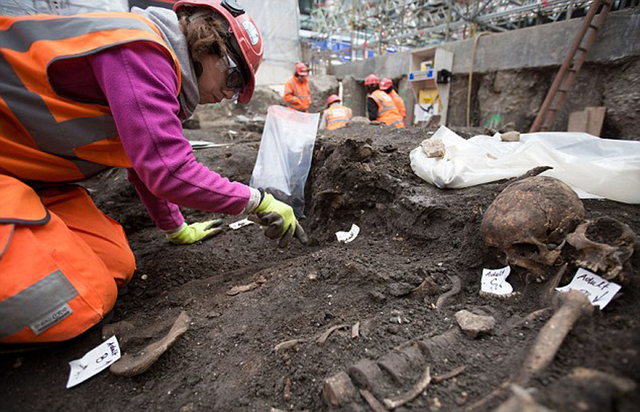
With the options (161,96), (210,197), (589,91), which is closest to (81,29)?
(161,96)

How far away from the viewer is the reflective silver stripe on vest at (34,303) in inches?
49.2

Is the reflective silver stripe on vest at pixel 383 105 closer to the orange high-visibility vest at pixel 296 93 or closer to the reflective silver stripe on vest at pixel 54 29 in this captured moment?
the orange high-visibility vest at pixel 296 93

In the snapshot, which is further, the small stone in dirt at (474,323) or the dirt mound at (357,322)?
the small stone in dirt at (474,323)

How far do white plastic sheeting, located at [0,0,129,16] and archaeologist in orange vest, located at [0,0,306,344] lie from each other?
0.57 meters

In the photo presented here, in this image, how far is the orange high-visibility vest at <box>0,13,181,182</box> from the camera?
1284 millimetres

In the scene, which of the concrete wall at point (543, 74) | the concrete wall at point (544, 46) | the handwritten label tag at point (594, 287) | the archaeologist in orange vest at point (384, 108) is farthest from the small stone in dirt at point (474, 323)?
the archaeologist in orange vest at point (384, 108)

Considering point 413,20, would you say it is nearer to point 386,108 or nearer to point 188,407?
point 386,108

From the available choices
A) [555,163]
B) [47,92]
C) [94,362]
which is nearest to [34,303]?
[94,362]

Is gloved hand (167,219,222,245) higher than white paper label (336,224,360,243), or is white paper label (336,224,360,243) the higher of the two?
white paper label (336,224,360,243)

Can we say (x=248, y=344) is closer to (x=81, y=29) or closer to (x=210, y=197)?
(x=210, y=197)

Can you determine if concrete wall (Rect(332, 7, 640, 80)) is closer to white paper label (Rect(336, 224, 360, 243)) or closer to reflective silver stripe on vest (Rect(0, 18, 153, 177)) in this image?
white paper label (Rect(336, 224, 360, 243))

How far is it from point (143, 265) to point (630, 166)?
3157 mm

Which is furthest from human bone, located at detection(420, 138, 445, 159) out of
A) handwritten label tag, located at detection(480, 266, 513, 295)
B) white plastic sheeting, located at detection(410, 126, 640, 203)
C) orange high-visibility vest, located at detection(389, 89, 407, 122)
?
orange high-visibility vest, located at detection(389, 89, 407, 122)

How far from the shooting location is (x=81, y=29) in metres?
1.31
